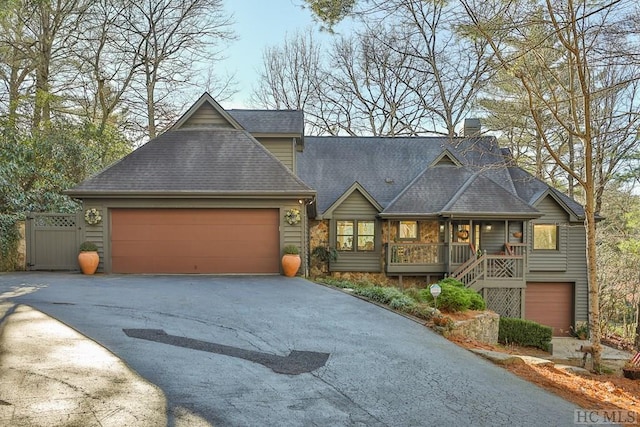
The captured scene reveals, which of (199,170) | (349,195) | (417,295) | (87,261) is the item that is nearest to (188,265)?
(87,261)

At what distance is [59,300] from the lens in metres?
8.11

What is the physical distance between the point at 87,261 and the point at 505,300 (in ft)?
42.8

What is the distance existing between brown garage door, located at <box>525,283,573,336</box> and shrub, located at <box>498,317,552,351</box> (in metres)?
4.24

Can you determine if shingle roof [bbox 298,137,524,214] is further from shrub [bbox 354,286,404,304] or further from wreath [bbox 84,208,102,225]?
wreath [bbox 84,208,102,225]

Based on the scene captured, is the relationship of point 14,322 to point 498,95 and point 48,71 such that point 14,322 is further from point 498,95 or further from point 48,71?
point 498,95

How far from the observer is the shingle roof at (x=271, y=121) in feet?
49.6

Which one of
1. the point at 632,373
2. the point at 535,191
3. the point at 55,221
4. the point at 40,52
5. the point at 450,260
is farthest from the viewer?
the point at 40,52

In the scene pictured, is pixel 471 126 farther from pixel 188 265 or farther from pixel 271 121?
pixel 188 265

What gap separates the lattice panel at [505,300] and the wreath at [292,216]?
286 inches

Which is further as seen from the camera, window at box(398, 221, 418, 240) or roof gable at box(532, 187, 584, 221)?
window at box(398, 221, 418, 240)

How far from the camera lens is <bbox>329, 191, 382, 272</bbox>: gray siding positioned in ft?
55.6

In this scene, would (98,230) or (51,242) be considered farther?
(51,242)

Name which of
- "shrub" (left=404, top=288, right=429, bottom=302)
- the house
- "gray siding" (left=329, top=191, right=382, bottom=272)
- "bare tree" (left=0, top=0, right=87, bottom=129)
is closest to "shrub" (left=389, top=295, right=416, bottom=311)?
"shrub" (left=404, top=288, right=429, bottom=302)

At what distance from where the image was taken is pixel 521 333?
12766 millimetres
